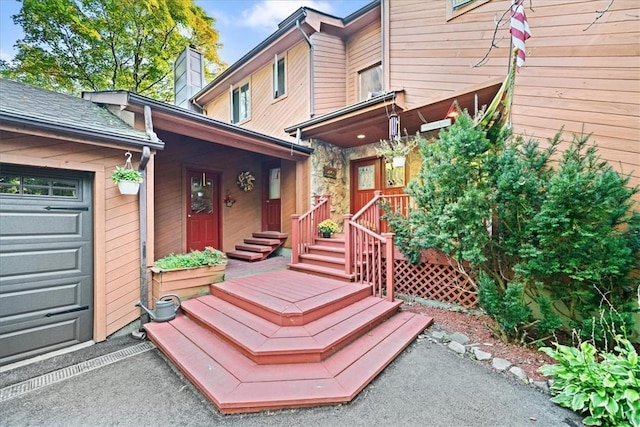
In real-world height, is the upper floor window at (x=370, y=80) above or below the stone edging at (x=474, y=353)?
above

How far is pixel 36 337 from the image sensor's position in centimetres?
306

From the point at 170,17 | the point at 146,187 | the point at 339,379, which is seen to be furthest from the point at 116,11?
the point at 339,379

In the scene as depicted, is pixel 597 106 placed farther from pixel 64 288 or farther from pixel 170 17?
pixel 170 17

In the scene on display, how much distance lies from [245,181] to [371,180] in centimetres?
345

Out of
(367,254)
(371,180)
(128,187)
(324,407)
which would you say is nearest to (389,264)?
(367,254)

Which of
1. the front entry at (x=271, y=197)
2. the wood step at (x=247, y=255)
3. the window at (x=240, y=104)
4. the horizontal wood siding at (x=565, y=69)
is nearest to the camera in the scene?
the horizontal wood siding at (x=565, y=69)

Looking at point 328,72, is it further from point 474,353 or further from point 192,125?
point 474,353

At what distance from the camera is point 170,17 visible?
1124 centimetres

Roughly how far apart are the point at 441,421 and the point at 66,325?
14.0ft

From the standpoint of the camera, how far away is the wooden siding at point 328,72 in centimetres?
712

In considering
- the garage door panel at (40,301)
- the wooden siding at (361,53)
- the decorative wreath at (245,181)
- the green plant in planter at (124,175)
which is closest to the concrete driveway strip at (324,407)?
the garage door panel at (40,301)

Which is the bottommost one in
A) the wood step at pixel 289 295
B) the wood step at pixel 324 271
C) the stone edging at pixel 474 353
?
the stone edging at pixel 474 353

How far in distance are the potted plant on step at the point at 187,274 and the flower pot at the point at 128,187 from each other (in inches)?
45.1

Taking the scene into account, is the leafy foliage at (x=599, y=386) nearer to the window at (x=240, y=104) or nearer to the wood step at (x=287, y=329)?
the wood step at (x=287, y=329)
